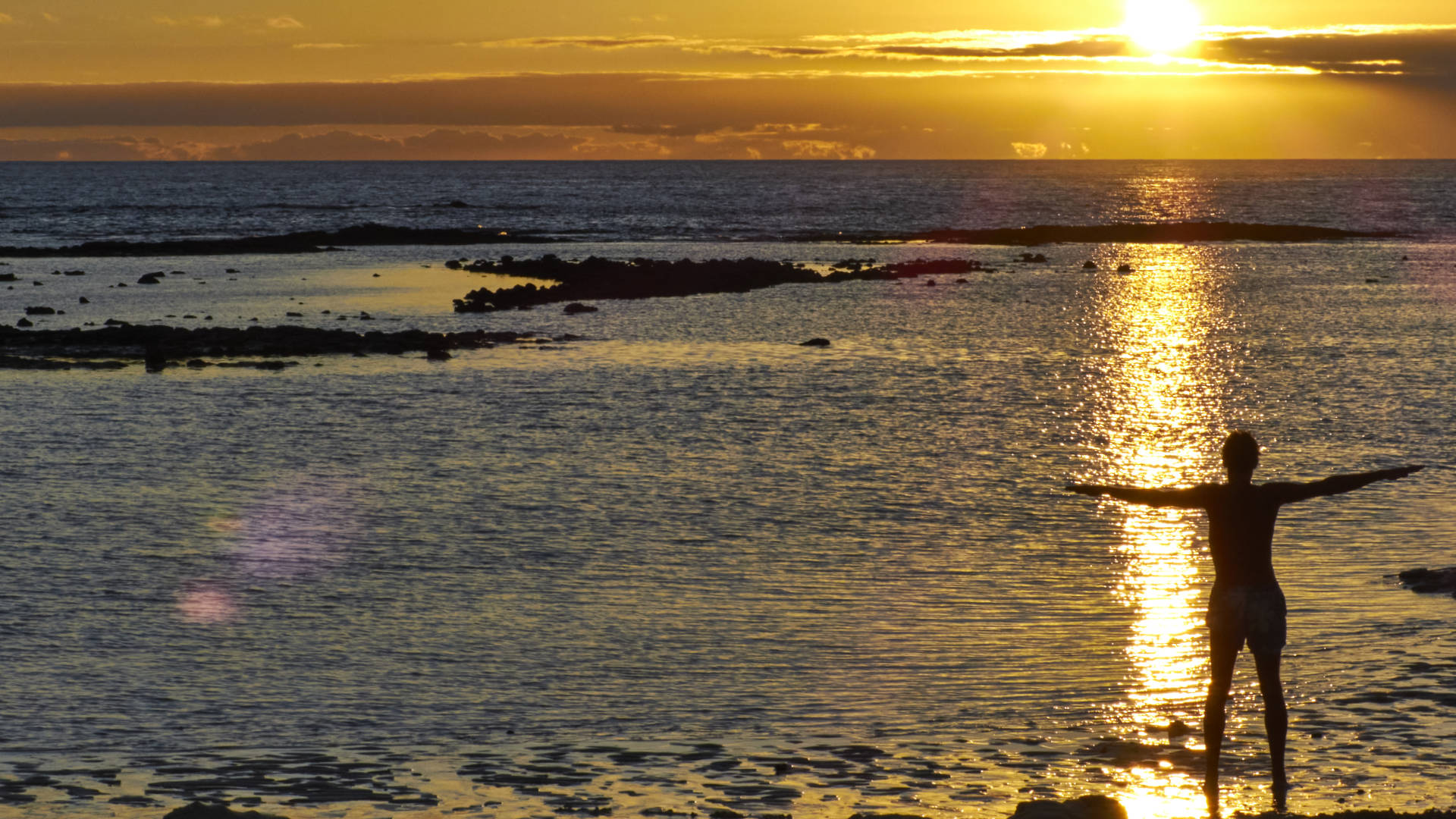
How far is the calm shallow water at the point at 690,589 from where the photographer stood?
381 inches

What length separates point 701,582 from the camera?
574 inches

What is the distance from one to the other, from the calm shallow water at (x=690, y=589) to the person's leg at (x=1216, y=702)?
0.71 ft

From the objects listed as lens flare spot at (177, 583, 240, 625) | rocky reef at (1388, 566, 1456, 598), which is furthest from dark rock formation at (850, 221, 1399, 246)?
lens flare spot at (177, 583, 240, 625)

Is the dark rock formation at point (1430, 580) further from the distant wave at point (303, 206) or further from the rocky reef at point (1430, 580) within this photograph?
the distant wave at point (303, 206)

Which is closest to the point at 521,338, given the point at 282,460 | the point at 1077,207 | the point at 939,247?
the point at 282,460

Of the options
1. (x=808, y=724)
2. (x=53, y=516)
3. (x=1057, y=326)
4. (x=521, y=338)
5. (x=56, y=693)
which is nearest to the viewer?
(x=808, y=724)

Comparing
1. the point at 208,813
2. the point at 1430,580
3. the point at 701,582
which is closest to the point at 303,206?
the point at 701,582

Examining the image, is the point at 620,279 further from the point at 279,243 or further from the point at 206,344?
the point at 279,243

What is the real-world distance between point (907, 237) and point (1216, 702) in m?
94.9

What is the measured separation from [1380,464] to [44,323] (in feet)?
118

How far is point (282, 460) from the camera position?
21.5 m

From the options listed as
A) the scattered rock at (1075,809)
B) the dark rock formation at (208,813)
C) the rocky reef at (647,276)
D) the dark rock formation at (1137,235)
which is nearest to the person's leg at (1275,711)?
the scattered rock at (1075,809)

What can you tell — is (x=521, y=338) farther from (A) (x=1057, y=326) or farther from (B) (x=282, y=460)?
(B) (x=282, y=460)

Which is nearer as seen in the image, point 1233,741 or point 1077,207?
Result: point 1233,741
